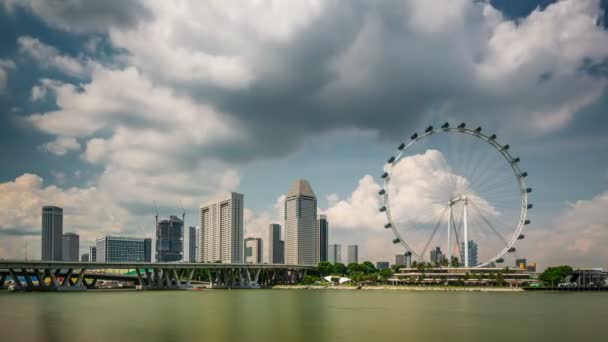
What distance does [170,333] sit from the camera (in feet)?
189

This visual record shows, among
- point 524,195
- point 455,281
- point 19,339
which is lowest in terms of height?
point 455,281

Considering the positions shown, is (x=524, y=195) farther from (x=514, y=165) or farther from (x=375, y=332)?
(x=375, y=332)

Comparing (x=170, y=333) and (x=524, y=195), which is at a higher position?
(x=524, y=195)

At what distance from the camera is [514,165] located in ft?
536

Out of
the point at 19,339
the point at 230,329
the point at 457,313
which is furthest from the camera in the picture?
the point at 457,313

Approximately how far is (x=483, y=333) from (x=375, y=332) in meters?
11.4

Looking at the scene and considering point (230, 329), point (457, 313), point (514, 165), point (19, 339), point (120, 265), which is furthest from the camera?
point (120, 265)

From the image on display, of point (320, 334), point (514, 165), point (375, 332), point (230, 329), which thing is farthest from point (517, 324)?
point (514, 165)

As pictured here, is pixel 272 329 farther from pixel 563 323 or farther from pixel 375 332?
pixel 563 323

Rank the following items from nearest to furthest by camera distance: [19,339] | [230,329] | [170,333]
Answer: [19,339] → [170,333] → [230,329]

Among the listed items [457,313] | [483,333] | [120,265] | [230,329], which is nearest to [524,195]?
[457,313]

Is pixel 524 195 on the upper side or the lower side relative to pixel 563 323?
upper

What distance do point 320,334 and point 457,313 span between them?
34170 millimetres

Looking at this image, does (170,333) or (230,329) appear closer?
(170,333)
